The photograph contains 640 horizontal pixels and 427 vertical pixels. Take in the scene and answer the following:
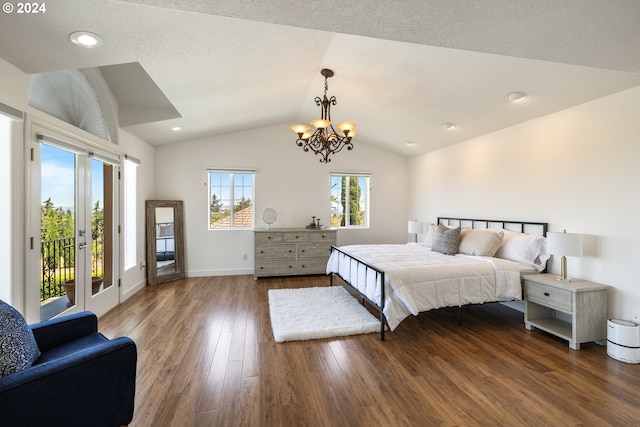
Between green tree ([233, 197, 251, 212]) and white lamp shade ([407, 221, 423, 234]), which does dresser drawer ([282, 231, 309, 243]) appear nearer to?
green tree ([233, 197, 251, 212])

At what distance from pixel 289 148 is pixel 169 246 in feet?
9.63

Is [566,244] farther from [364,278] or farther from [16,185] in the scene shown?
[16,185]

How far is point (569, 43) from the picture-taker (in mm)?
1791

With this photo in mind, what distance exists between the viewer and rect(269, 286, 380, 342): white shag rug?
10.3 feet

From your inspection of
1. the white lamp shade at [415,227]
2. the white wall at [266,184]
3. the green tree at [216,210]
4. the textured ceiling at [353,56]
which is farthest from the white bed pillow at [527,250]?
the green tree at [216,210]

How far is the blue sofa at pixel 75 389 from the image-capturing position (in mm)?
1293

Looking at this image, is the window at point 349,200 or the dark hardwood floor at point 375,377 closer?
the dark hardwood floor at point 375,377

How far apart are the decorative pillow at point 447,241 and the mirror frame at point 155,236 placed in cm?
446

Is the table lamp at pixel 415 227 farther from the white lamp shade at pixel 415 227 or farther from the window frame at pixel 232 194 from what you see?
the window frame at pixel 232 194

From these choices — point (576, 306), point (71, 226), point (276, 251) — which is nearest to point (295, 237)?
point (276, 251)

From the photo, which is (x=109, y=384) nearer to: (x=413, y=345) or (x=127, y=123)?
(x=413, y=345)

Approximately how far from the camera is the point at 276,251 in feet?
18.5

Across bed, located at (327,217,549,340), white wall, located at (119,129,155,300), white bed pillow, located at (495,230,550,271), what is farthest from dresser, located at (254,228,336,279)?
white bed pillow, located at (495,230,550,271)

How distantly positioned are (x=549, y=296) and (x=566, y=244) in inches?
22.5
